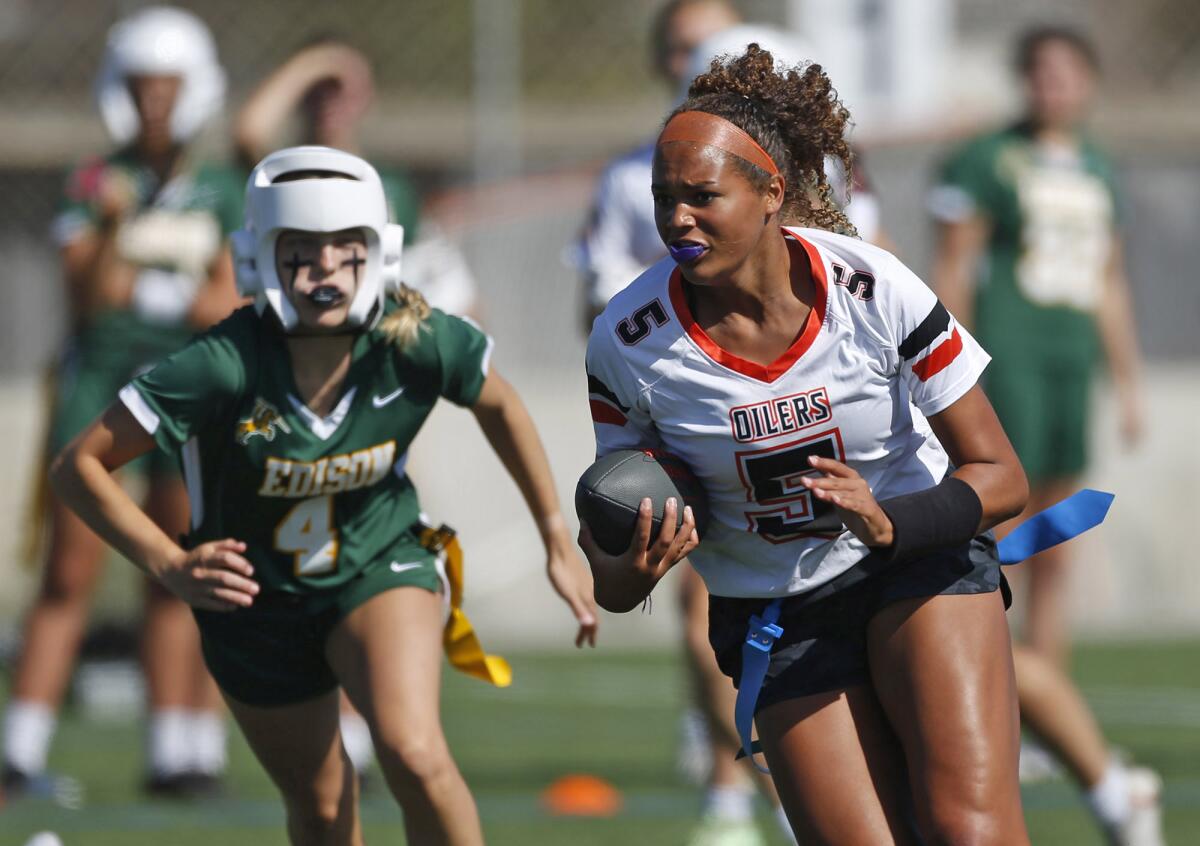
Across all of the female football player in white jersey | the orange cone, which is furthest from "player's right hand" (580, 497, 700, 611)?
the orange cone

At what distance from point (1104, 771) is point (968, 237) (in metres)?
3.45

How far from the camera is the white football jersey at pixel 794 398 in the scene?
4.53m

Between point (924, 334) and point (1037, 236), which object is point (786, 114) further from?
point (1037, 236)

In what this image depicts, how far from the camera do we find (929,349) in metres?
4.50

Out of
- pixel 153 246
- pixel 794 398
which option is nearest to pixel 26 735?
pixel 153 246

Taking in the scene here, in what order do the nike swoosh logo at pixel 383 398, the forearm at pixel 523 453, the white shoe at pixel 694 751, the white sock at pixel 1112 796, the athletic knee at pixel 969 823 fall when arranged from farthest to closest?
the white shoe at pixel 694 751 < the white sock at pixel 1112 796 < the forearm at pixel 523 453 < the nike swoosh logo at pixel 383 398 < the athletic knee at pixel 969 823

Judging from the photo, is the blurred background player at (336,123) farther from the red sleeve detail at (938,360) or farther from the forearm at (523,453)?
the red sleeve detail at (938,360)

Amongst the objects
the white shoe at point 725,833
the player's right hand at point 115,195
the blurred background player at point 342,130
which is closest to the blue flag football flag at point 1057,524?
the white shoe at point 725,833

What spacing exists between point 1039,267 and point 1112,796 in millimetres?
3449

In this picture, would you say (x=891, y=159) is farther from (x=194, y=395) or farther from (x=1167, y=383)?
(x=194, y=395)

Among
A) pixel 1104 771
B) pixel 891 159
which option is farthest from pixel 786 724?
pixel 891 159

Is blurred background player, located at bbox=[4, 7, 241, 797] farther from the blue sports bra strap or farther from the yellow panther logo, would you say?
the blue sports bra strap

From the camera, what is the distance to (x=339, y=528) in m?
5.48

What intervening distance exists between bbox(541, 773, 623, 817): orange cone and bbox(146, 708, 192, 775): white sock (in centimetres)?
129
